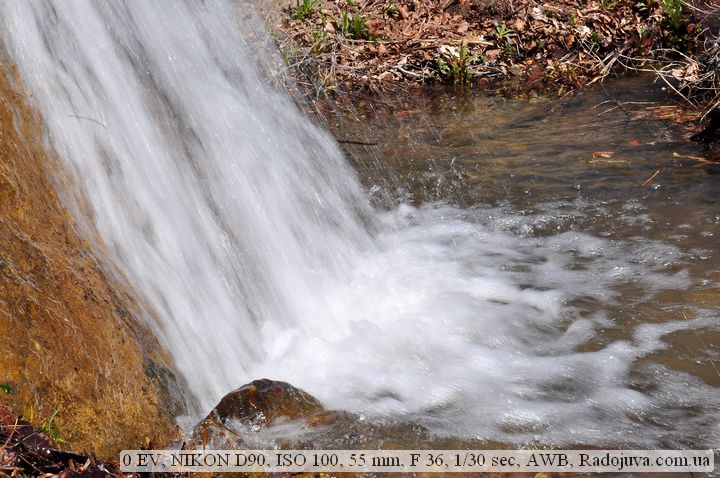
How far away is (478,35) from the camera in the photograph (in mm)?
9461

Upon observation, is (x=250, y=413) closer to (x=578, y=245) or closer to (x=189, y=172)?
(x=189, y=172)

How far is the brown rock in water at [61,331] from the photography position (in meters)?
2.55

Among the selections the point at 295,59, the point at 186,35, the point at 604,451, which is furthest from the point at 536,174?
the point at 295,59

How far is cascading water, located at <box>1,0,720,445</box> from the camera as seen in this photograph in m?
3.37

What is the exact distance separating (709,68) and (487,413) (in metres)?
5.31

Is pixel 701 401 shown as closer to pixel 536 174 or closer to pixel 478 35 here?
pixel 536 174

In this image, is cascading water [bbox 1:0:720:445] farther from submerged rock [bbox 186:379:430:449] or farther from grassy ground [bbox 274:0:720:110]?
grassy ground [bbox 274:0:720:110]

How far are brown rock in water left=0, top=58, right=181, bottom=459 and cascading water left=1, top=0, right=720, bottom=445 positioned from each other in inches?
9.1

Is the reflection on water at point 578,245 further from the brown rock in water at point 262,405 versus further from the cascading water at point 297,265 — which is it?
the brown rock in water at point 262,405

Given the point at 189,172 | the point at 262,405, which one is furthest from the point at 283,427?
the point at 189,172

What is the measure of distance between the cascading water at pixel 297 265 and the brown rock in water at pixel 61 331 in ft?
0.76

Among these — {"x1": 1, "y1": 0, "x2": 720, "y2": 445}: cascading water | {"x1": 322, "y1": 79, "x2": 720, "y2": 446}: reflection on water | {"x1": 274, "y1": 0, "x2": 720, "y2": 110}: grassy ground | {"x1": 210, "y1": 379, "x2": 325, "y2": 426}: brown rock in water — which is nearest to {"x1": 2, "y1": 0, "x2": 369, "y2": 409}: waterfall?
{"x1": 1, "y1": 0, "x2": 720, "y2": 445}: cascading water

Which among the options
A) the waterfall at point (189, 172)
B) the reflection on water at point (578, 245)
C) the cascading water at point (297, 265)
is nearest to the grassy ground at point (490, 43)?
the reflection on water at point (578, 245)

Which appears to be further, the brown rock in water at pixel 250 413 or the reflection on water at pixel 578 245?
the reflection on water at pixel 578 245
